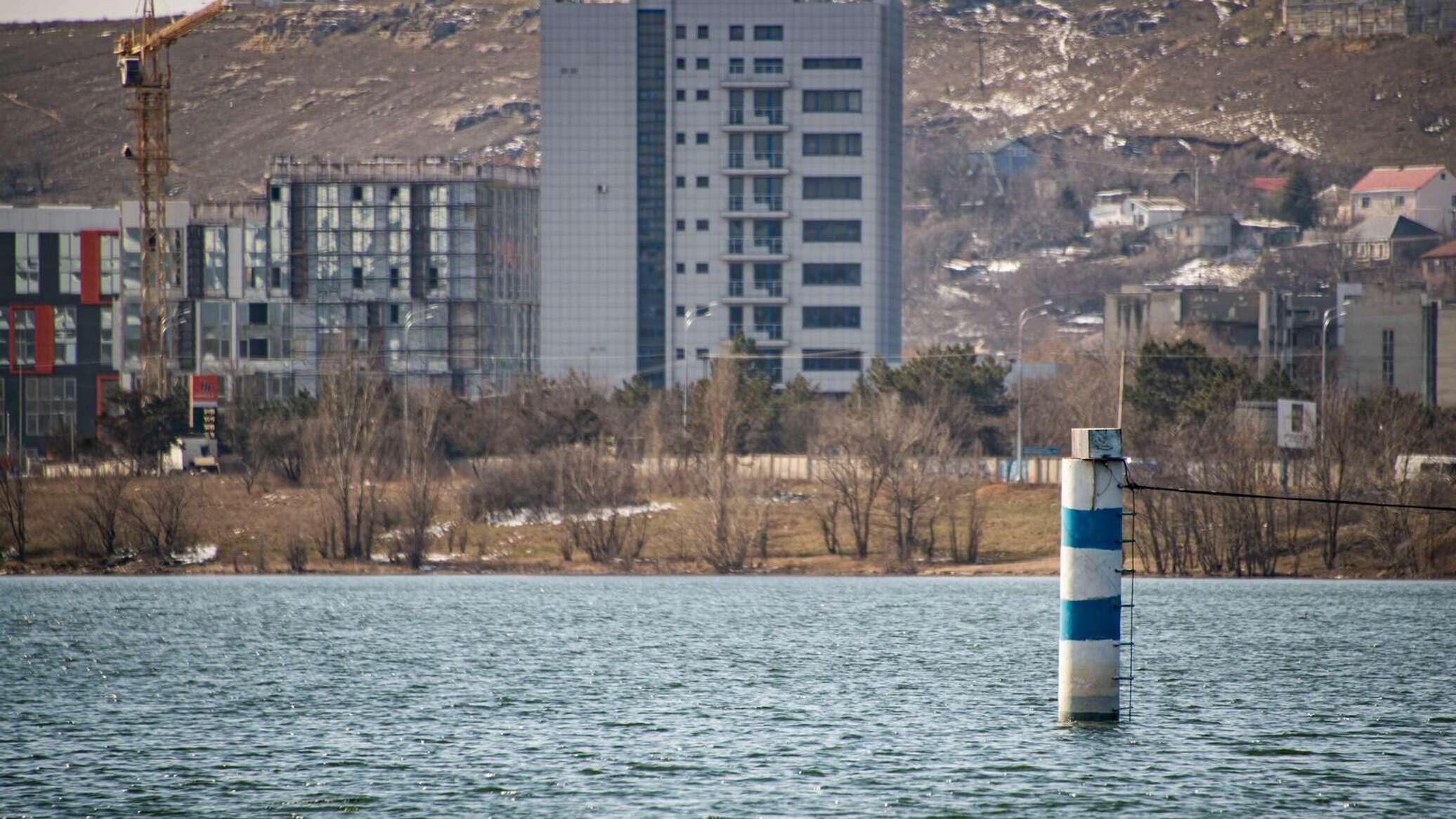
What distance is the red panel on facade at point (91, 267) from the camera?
191 meters

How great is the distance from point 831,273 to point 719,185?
13.7 m

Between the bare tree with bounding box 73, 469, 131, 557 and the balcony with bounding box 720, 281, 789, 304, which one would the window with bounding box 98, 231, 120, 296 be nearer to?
the balcony with bounding box 720, 281, 789, 304

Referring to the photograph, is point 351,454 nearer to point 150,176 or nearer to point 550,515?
point 550,515

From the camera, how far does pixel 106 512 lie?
11106 centimetres

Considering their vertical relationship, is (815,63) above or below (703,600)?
above

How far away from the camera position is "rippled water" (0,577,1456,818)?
34938 millimetres

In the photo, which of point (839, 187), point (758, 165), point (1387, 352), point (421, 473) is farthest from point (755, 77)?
point (421, 473)

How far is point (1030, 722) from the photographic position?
4381 centimetres

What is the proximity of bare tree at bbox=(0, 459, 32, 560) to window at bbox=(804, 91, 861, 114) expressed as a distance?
8822 centimetres

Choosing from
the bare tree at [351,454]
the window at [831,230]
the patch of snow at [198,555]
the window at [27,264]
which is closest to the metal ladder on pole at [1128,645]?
the bare tree at [351,454]

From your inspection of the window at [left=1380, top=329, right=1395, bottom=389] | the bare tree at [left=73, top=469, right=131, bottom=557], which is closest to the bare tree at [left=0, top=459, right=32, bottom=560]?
the bare tree at [left=73, top=469, right=131, bottom=557]

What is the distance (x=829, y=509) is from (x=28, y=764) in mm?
76741

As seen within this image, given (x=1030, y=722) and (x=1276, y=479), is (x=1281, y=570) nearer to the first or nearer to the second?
(x=1276, y=479)

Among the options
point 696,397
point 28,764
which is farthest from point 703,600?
point 28,764
